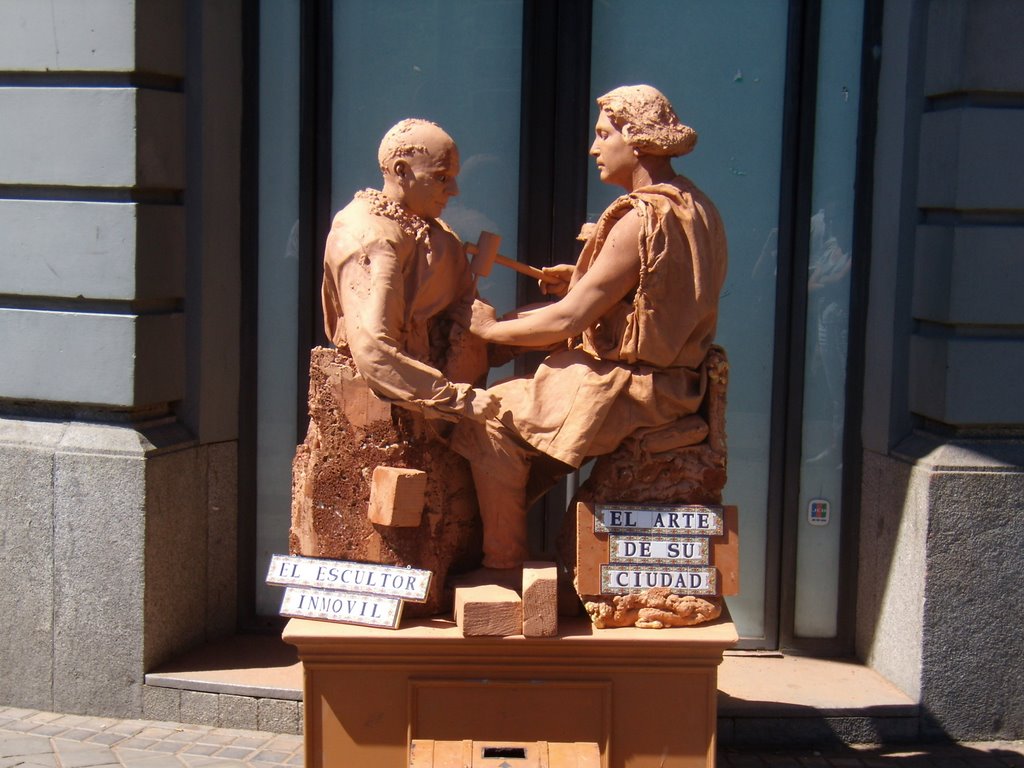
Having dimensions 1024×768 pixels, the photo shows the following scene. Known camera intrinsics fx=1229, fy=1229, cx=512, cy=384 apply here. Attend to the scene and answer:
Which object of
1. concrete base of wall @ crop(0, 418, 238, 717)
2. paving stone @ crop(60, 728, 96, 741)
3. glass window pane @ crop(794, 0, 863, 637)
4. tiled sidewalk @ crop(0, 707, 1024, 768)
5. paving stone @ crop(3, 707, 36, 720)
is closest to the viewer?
tiled sidewalk @ crop(0, 707, 1024, 768)

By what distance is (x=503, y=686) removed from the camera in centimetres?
399

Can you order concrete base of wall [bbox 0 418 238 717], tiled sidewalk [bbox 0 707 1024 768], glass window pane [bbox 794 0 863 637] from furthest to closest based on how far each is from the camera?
1. glass window pane [bbox 794 0 863 637]
2. concrete base of wall [bbox 0 418 238 717]
3. tiled sidewalk [bbox 0 707 1024 768]

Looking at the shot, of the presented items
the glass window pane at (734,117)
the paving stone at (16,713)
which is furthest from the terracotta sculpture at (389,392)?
the paving stone at (16,713)

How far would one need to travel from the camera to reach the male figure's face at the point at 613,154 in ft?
13.3

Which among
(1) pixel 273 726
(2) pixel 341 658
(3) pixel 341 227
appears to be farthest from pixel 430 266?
(1) pixel 273 726

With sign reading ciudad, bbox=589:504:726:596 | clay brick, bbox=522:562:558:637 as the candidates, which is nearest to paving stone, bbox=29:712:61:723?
clay brick, bbox=522:562:558:637

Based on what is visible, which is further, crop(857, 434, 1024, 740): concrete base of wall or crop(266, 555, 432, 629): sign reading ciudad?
crop(857, 434, 1024, 740): concrete base of wall

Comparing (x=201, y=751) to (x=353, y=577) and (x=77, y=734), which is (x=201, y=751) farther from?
(x=353, y=577)

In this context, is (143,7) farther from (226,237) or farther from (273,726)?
(273,726)

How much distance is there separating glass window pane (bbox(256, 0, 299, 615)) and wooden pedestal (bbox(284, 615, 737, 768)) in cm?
210

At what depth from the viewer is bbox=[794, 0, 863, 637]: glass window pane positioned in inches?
226

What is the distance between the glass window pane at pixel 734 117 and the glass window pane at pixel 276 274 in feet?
4.78

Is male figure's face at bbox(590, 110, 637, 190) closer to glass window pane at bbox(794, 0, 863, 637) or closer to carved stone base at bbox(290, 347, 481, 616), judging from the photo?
carved stone base at bbox(290, 347, 481, 616)

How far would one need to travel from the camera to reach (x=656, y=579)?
401 centimetres
